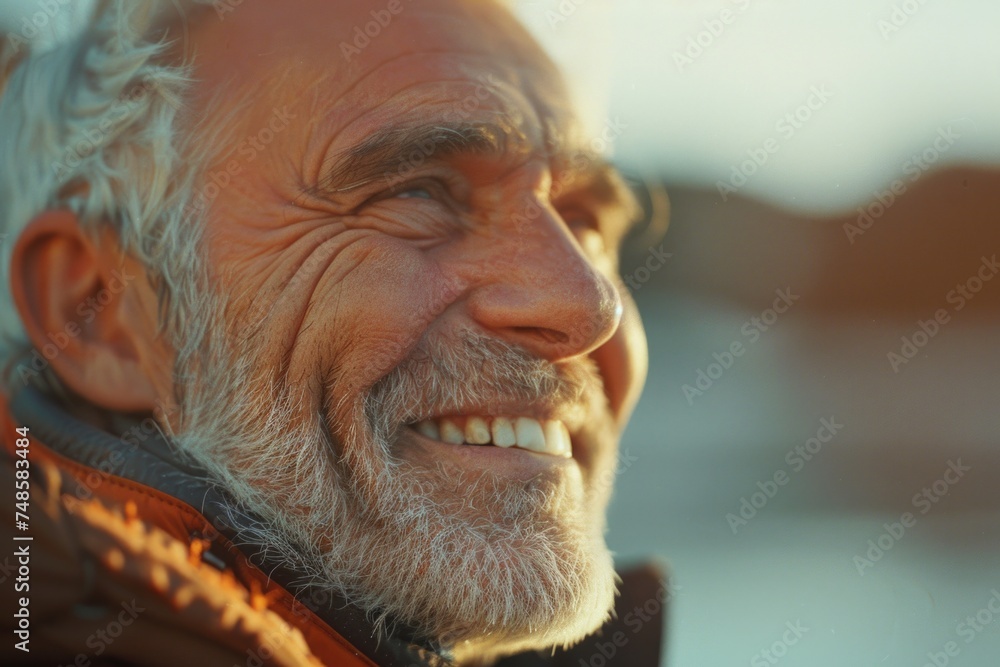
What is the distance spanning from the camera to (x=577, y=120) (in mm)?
1951

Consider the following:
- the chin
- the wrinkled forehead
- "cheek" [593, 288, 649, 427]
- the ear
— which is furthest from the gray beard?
the wrinkled forehead

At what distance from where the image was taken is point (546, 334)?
5.80ft

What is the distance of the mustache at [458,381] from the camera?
1640mm

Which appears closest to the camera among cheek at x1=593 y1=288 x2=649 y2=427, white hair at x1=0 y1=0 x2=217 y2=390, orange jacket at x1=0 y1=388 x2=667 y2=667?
orange jacket at x1=0 y1=388 x2=667 y2=667

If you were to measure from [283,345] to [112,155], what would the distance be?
1.86 ft

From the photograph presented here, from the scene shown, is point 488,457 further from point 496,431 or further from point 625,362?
point 625,362

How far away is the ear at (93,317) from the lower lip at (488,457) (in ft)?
1.89

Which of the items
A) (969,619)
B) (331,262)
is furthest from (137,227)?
(969,619)

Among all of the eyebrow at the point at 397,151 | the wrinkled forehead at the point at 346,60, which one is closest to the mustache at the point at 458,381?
the eyebrow at the point at 397,151

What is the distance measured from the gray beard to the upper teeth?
61mm

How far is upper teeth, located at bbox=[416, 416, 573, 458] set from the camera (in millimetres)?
1723

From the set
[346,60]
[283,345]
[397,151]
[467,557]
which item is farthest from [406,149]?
[467,557]

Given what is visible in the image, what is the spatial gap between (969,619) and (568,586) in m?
1.38

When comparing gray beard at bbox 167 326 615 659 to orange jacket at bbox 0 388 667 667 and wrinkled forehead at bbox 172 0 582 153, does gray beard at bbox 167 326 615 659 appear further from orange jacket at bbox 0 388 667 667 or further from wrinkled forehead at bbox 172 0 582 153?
wrinkled forehead at bbox 172 0 582 153
